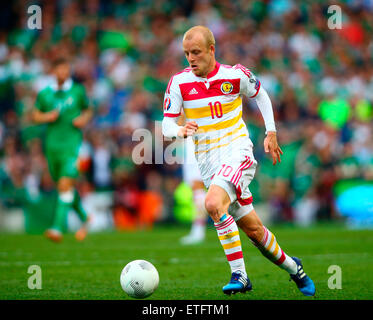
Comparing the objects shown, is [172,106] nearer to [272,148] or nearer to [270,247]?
[272,148]

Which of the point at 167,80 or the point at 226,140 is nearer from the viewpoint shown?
the point at 226,140

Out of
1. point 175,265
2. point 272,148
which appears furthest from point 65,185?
point 272,148

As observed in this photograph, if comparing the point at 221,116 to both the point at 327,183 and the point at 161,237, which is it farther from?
the point at 327,183

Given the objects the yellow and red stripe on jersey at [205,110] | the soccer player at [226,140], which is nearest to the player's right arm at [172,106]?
the soccer player at [226,140]

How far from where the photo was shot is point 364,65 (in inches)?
761

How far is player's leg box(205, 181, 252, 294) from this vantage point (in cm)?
584

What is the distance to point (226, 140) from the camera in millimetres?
6211

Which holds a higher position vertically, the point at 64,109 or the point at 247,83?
the point at 64,109

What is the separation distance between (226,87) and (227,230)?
1266 millimetres

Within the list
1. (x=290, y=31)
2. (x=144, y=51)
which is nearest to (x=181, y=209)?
(x=144, y=51)

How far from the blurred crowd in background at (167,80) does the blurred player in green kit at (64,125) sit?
439 centimetres

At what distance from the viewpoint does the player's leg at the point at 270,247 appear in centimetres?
603

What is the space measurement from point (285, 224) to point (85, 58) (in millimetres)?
6898

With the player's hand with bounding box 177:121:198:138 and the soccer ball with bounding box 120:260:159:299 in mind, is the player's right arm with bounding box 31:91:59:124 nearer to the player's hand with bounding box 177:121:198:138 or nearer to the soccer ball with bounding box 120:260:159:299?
the soccer ball with bounding box 120:260:159:299
